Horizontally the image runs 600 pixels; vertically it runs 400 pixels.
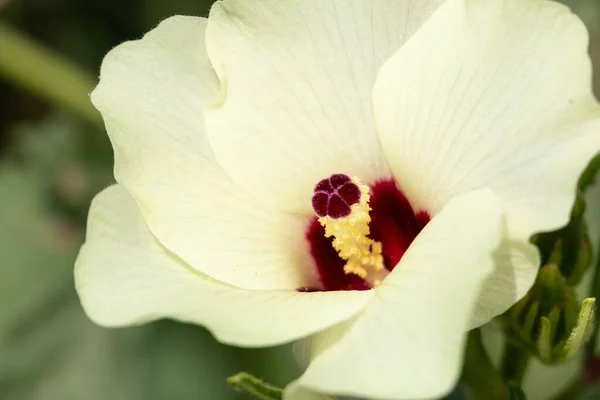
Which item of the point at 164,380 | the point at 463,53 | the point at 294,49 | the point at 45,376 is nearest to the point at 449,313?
A: the point at 463,53

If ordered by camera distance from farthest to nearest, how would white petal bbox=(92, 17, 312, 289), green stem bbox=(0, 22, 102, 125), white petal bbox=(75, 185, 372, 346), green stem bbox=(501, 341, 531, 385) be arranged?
green stem bbox=(0, 22, 102, 125) → green stem bbox=(501, 341, 531, 385) → white petal bbox=(92, 17, 312, 289) → white petal bbox=(75, 185, 372, 346)

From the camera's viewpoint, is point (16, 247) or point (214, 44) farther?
point (16, 247)

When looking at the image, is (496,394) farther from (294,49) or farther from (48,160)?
(48,160)

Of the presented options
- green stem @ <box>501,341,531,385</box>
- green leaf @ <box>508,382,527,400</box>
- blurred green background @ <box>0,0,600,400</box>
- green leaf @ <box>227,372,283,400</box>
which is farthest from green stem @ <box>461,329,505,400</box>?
blurred green background @ <box>0,0,600,400</box>

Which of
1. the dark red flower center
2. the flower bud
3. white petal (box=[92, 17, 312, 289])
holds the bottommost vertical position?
the flower bud

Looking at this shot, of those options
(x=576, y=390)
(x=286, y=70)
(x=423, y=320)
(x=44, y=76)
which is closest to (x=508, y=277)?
(x=423, y=320)

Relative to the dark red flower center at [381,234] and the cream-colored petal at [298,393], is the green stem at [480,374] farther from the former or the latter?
the cream-colored petal at [298,393]

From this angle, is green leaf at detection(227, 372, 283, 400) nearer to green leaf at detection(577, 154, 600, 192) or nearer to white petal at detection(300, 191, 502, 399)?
white petal at detection(300, 191, 502, 399)
